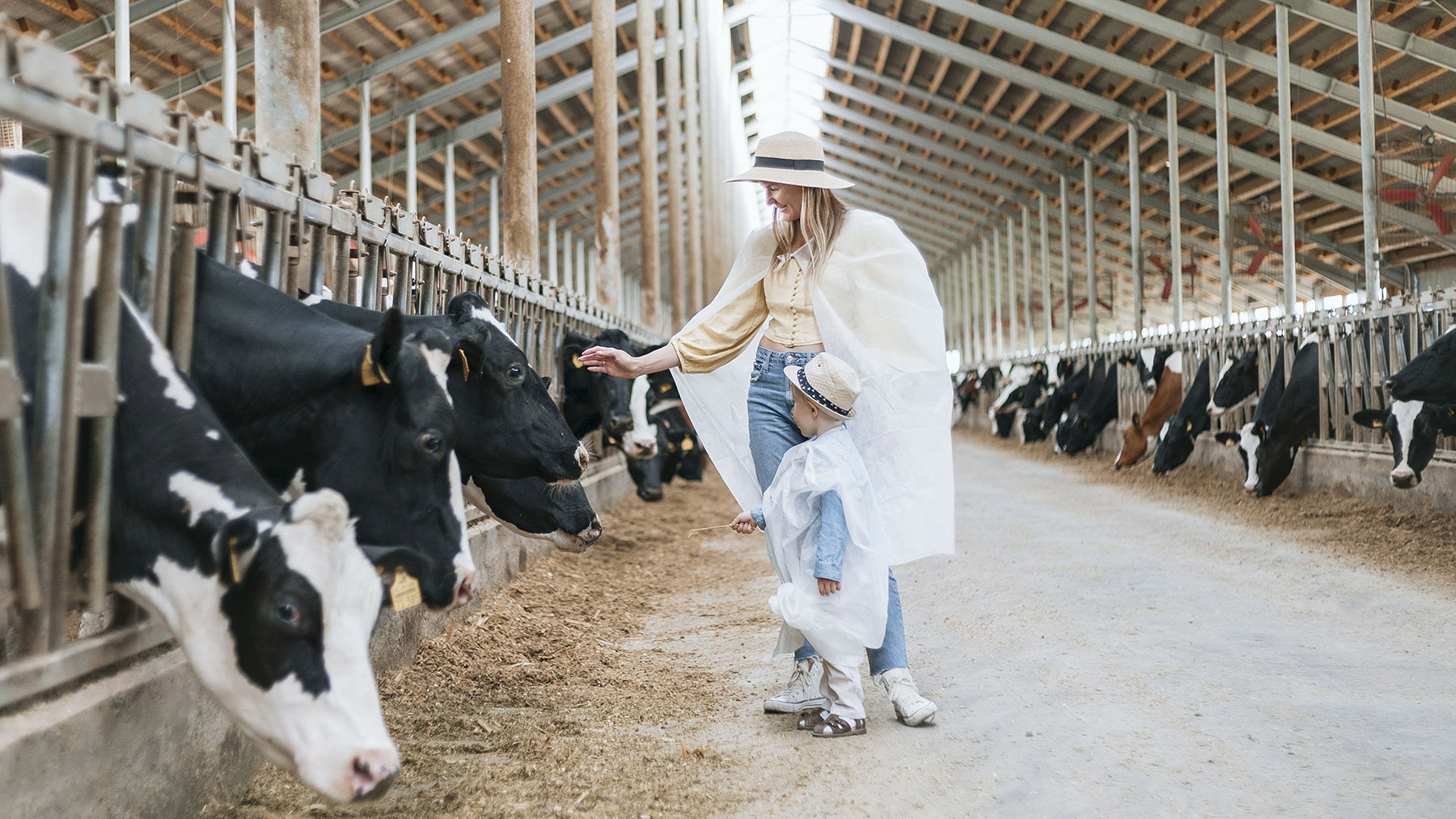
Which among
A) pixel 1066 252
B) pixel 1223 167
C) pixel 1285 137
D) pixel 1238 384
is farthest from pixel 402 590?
pixel 1066 252

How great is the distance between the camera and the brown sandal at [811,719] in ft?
10.4

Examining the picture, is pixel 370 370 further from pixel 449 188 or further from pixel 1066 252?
pixel 1066 252

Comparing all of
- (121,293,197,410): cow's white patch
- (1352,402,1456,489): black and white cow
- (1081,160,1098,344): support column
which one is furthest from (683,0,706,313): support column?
(121,293,197,410): cow's white patch

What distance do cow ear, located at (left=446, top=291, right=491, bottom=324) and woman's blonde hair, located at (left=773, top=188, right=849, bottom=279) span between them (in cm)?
93

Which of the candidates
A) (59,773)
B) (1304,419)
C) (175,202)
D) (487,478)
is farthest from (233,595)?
(1304,419)

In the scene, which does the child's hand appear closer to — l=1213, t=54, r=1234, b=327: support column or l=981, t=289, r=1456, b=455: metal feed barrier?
l=981, t=289, r=1456, b=455: metal feed barrier

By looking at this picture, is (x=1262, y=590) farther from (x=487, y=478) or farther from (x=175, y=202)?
(x=175, y=202)

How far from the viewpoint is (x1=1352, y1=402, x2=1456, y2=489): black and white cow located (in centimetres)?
703

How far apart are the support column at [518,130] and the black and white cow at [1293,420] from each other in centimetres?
585

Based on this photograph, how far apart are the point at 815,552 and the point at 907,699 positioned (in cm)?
49

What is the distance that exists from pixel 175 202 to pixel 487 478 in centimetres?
143

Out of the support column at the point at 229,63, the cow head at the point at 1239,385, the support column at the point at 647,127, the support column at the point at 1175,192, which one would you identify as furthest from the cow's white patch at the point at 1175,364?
the support column at the point at 229,63

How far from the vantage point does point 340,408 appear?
2.54 m

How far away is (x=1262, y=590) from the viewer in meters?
5.25
